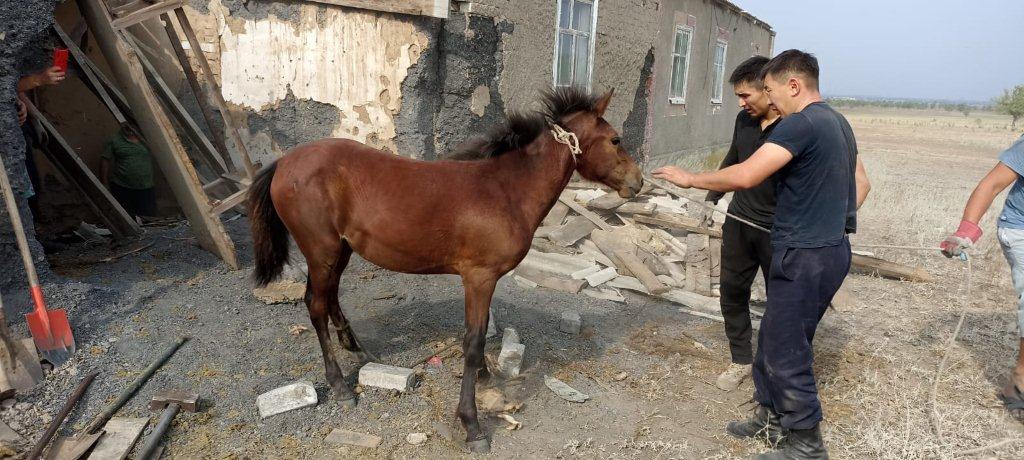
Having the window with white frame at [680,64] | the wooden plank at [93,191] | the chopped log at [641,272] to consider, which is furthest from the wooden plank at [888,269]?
the wooden plank at [93,191]

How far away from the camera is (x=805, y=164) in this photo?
121 inches

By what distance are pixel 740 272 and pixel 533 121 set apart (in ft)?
5.93

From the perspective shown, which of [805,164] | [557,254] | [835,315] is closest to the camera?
[805,164]

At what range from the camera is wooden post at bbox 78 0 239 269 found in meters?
5.22

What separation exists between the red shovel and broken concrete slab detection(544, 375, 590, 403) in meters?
3.17

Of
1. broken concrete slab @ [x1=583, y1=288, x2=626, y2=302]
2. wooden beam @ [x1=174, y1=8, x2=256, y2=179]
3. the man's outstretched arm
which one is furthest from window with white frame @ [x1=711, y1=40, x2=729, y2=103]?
the man's outstretched arm

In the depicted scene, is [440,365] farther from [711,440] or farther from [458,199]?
[711,440]

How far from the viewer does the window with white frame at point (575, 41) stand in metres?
9.31

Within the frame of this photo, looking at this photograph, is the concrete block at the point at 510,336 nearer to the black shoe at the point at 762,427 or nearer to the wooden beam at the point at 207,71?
the black shoe at the point at 762,427

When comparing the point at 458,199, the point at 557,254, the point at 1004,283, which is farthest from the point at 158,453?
the point at 1004,283

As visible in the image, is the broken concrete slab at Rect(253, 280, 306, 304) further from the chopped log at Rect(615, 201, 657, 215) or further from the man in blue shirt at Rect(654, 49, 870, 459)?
the chopped log at Rect(615, 201, 657, 215)

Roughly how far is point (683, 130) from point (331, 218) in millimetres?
12210

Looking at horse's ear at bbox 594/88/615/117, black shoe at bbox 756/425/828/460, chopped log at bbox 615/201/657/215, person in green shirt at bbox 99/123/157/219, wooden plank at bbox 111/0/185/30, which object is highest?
wooden plank at bbox 111/0/185/30

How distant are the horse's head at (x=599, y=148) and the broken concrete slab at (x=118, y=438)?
9.64 ft
